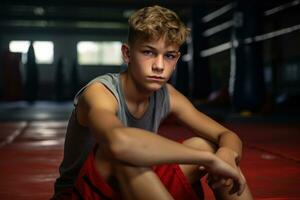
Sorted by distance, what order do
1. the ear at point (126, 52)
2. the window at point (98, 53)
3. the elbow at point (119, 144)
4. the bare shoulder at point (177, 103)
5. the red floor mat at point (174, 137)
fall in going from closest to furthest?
the elbow at point (119, 144) → the ear at point (126, 52) → the bare shoulder at point (177, 103) → the red floor mat at point (174, 137) → the window at point (98, 53)

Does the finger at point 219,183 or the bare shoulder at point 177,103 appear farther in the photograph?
the bare shoulder at point 177,103

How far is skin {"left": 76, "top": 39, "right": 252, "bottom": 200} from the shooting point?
1168 mm

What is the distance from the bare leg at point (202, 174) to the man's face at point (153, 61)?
235mm

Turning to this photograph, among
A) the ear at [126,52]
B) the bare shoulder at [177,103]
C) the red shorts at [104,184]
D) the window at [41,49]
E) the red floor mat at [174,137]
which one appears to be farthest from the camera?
the window at [41,49]

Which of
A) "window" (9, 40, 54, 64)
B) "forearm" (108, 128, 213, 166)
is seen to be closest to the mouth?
"forearm" (108, 128, 213, 166)

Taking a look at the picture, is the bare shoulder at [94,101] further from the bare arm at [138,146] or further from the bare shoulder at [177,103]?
the bare shoulder at [177,103]

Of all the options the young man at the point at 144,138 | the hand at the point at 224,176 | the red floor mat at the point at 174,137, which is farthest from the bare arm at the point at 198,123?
the red floor mat at the point at 174,137

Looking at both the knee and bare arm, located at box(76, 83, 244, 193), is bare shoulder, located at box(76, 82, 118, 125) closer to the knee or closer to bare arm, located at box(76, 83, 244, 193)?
bare arm, located at box(76, 83, 244, 193)

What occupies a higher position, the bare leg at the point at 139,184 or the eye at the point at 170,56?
the eye at the point at 170,56

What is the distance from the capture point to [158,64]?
1.32 meters

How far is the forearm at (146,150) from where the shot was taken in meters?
1.16

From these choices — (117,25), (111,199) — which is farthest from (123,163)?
(117,25)

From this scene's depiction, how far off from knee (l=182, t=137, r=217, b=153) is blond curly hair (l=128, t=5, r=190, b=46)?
32 cm

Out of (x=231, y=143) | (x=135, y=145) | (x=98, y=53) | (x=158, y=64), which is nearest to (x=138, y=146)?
(x=135, y=145)
